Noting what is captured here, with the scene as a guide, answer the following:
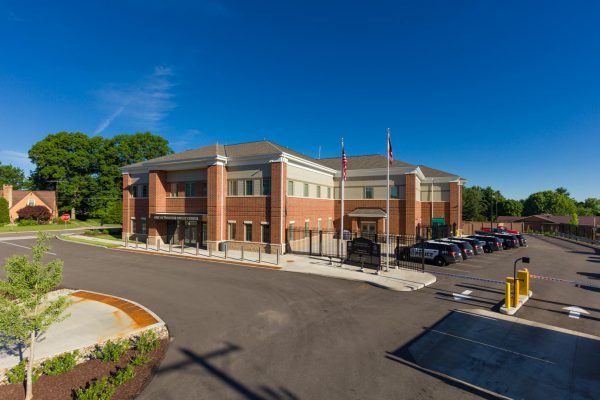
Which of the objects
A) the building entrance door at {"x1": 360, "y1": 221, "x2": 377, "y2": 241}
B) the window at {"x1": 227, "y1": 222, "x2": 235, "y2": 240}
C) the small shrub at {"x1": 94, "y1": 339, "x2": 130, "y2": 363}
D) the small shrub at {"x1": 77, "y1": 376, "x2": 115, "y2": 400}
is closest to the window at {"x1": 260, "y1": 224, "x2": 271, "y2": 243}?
the window at {"x1": 227, "y1": 222, "x2": 235, "y2": 240}

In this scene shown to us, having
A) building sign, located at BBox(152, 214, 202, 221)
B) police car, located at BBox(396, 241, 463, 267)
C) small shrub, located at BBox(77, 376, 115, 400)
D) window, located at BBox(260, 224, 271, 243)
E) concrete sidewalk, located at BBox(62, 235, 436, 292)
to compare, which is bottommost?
concrete sidewalk, located at BBox(62, 235, 436, 292)

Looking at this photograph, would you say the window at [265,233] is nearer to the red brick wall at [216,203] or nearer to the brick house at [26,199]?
the red brick wall at [216,203]

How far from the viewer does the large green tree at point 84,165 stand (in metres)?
66.2

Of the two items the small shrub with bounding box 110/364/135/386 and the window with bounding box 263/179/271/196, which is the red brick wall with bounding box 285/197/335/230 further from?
the small shrub with bounding box 110/364/135/386

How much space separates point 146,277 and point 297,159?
16.2m

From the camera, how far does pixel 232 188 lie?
28.5m

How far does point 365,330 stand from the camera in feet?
32.9

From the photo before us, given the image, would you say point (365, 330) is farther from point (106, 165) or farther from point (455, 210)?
point (106, 165)

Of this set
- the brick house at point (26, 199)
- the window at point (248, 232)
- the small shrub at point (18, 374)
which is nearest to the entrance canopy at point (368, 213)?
the window at point (248, 232)

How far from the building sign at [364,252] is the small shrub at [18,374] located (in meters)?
16.3

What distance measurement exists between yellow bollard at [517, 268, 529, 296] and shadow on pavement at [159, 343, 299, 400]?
11.9m

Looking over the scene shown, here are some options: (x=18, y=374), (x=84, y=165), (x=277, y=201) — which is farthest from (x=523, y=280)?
(x=84, y=165)

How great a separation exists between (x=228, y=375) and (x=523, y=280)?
42.8 ft

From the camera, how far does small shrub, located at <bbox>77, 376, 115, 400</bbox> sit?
5.83 metres
